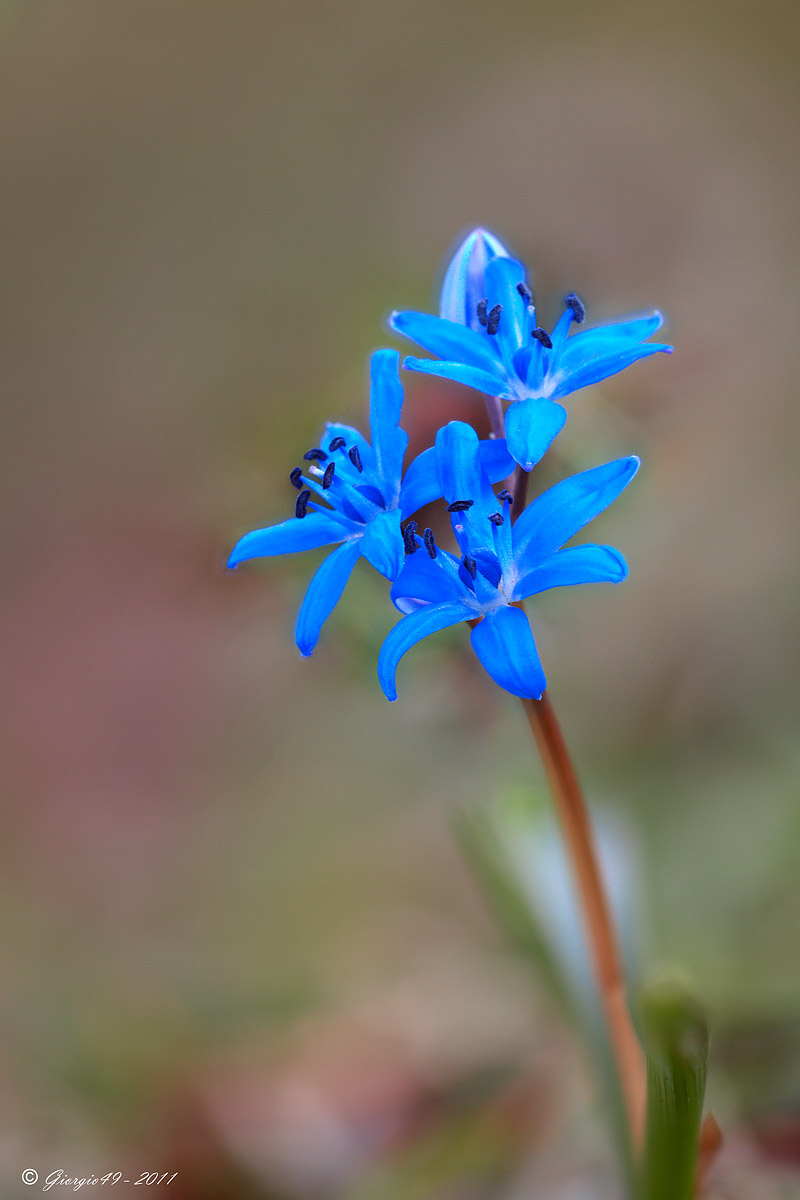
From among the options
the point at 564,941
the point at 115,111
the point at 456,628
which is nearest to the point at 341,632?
the point at 456,628

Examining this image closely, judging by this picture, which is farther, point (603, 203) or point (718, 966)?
point (603, 203)

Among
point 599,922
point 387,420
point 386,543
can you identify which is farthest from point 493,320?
point 599,922

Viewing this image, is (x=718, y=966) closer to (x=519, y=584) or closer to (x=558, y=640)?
(x=558, y=640)

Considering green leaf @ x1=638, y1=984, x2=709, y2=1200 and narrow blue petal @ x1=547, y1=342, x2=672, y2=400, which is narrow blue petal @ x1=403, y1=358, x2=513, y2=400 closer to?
narrow blue petal @ x1=547, y1=342, x2=672, y2=400

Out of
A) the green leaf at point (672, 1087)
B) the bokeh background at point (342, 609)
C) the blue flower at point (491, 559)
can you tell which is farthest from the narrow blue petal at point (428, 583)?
the bokeh background at point (342, 609)

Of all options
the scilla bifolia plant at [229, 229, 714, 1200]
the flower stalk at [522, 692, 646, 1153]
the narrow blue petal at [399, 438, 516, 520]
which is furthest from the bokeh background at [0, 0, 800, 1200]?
the narrow blue petal at [399, 438, 516, 520]

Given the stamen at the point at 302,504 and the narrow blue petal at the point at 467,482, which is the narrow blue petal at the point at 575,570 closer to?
the narrow blue petal at the point at 467,482
